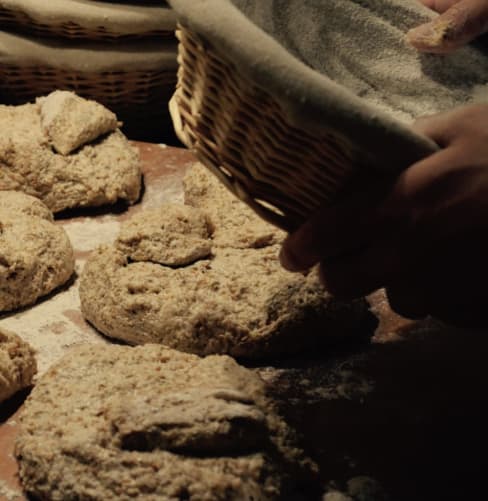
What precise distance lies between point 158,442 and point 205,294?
0.45 m

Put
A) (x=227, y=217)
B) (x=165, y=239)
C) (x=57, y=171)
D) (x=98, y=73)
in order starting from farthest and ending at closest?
1. (x=98, y=73)
2. (x=57, y=171)
3. (x=227, y=217)
4. (x=165, y=239)

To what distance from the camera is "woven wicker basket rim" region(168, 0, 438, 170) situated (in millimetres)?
992

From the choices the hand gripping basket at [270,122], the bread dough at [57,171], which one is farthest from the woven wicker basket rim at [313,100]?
the bread dough at [57,171]

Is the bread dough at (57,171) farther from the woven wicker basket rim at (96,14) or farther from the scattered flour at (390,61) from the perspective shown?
the scattered flour at (390,61)

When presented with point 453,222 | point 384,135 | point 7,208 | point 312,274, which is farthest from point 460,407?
point 7,208

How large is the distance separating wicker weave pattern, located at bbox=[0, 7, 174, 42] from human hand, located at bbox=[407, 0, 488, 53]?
931mm

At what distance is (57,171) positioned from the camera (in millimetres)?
2129

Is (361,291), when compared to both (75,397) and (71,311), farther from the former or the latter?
(71,311)

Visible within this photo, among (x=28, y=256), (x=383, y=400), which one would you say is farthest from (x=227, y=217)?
(x=383, y=400)

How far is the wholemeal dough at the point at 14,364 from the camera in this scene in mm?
1511

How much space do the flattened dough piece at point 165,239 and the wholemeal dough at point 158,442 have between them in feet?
1.26

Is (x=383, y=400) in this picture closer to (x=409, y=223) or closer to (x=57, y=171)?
(x=409, y=223)

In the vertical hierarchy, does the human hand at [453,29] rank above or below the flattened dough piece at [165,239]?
above

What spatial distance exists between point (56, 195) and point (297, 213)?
1056 mm
